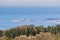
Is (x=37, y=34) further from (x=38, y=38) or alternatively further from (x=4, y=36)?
(x=4, y=36)

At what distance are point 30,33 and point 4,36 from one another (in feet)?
3.12

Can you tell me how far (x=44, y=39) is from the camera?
12906 mm

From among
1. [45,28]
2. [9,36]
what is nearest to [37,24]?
[45,28]

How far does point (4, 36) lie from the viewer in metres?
12.8

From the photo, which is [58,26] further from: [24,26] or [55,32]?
[24,26]

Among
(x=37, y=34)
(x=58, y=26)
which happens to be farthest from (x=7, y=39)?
(x=58, y=26)

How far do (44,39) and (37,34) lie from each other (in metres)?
0.31

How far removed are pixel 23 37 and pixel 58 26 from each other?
1360 mm

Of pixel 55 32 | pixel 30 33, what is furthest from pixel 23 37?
pixel 55 32

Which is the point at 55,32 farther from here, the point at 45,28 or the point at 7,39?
the point at 7,39

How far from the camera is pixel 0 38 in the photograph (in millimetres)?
12719

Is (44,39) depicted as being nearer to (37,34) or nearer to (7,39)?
(37,34)

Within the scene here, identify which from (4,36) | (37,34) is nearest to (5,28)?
(4,36)

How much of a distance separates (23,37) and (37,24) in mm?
760
